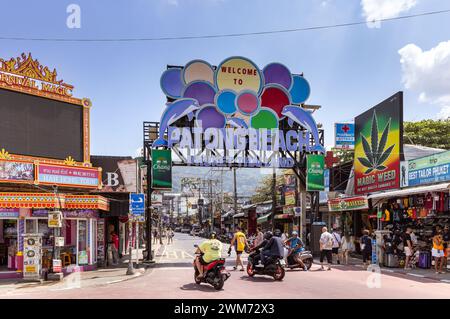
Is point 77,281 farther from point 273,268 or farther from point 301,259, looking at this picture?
point 301,259

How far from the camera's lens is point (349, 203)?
2703 centimetres

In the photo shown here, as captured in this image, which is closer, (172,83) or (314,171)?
(172,83)

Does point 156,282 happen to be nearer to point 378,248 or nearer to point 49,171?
point 49,171

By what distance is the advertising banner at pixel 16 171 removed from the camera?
19.1 meters

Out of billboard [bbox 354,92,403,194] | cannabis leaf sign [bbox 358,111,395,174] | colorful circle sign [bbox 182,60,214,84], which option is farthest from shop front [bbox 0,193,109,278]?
cannabis leaf sign [bbox 358,111,395,174]

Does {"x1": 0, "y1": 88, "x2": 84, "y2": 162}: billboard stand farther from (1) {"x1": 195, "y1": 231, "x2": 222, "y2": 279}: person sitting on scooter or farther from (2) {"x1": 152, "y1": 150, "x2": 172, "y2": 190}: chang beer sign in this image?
(1) {"x1": 195, "y1": 231, "x2": 222, "y2": 279}: person sitting on scooter

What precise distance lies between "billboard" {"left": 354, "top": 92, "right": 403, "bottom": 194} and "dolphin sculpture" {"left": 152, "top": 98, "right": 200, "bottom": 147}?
398 inches

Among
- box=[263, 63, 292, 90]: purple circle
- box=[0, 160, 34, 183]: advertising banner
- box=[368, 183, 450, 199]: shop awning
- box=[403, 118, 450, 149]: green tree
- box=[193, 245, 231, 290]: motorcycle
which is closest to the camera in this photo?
box=[193, 245, 231, 290]: motorcycle

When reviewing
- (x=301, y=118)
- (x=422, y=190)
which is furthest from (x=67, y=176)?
(x=422, y=190)

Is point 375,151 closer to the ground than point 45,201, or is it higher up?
higher up

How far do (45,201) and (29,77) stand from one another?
18.7ft

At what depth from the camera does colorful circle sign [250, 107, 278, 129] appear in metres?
26.2

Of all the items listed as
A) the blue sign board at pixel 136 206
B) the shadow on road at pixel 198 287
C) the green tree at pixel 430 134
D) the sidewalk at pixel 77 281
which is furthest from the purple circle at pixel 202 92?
the green tree at pixel 430 134

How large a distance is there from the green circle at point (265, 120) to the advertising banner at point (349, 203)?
584cm
